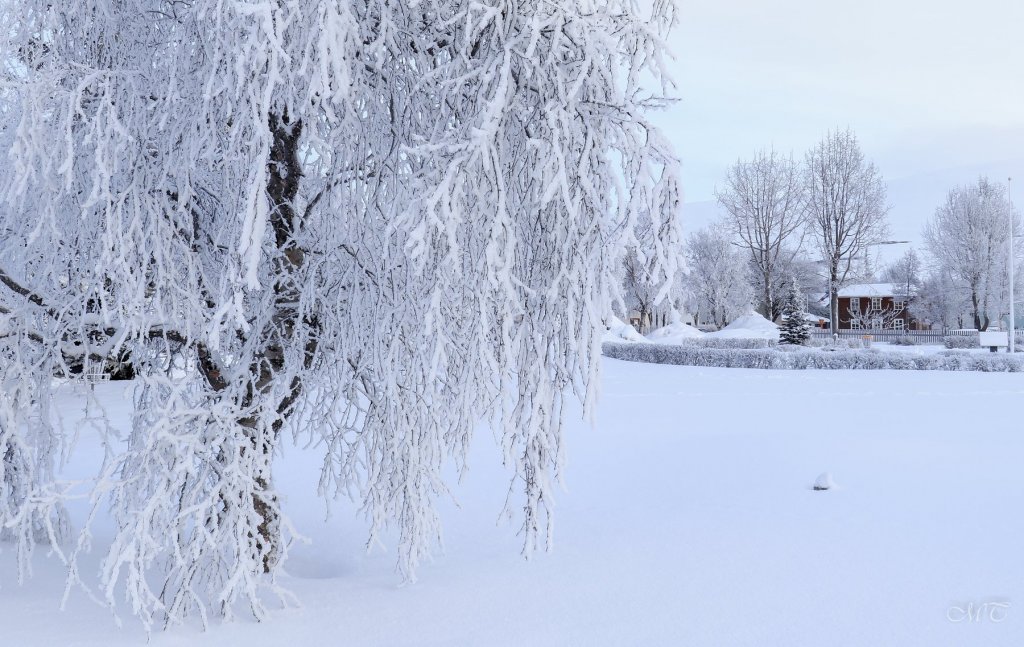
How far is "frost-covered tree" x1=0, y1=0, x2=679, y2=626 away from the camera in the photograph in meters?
3.26

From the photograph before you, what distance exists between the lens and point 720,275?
4462cm

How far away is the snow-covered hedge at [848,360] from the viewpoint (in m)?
16.9

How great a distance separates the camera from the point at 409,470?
4.04 meters

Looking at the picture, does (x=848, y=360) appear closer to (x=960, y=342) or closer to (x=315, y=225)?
(x=960, y=342)

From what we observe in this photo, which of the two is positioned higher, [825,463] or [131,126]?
[131,126]

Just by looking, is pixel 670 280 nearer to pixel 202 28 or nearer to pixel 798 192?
pixel 202 28

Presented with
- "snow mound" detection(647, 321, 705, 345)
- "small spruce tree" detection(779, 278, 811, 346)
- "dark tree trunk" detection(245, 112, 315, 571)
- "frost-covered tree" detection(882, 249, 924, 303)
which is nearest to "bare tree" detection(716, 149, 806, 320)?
"snow mound" detection(647, 321, 705, 345)

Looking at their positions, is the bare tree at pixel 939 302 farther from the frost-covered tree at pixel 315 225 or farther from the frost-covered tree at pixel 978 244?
the frost-covered tree at pixel 315 225

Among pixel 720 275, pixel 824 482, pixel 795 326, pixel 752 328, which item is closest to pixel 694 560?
pixel 824 482

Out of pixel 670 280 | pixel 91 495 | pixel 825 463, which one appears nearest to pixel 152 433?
pixel 91 495

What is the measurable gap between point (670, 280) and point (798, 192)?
3379 cm

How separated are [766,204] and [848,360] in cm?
1829

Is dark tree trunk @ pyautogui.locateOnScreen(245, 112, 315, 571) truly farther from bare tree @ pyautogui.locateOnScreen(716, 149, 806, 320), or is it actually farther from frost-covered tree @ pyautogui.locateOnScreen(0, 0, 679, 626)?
bare tree @ pyautogui.locateOnScreen(716, 149, 806, 320)

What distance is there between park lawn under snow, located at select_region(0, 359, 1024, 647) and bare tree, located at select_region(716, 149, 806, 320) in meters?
26.7
